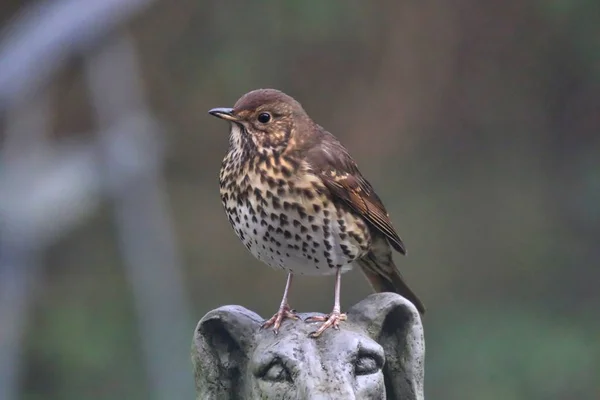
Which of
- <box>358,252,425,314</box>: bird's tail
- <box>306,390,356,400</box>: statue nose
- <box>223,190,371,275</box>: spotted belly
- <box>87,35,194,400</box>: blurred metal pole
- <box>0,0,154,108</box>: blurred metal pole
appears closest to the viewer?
<box>306,390,356,400</box>: statue nose

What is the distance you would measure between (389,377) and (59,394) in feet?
12.7

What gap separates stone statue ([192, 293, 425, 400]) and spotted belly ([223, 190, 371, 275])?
20 centimetres

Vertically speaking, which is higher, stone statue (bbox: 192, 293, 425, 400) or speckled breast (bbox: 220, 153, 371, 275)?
speckled breast (bbox: 220, 153, 371, 275)

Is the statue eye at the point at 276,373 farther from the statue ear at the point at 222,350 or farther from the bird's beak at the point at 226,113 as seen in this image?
the bird's beak at the point at 226,113

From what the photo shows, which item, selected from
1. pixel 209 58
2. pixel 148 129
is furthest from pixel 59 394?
pixel 209 58

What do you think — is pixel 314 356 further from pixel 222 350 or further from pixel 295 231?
pixel 295 231

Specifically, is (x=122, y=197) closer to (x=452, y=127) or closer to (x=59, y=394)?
(x=59, y=394)

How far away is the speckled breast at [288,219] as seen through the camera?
2.10 meters

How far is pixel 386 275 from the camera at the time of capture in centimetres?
229

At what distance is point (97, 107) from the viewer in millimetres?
5262

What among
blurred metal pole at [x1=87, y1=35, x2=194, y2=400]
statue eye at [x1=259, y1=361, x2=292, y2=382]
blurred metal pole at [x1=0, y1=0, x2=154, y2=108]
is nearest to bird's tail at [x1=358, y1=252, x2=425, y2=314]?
statue eye at [x1=259, y1=361, x2=292, y2=382]

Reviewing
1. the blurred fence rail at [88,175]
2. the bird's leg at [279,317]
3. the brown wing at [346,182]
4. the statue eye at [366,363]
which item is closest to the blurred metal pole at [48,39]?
the blurred fence rail at [88,175]

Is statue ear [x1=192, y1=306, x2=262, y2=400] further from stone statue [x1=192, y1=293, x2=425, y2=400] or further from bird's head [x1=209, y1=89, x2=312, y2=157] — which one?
bird's head [x1=209, y1=89, x2=312, y2=157]

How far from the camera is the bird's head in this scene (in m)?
2.14
